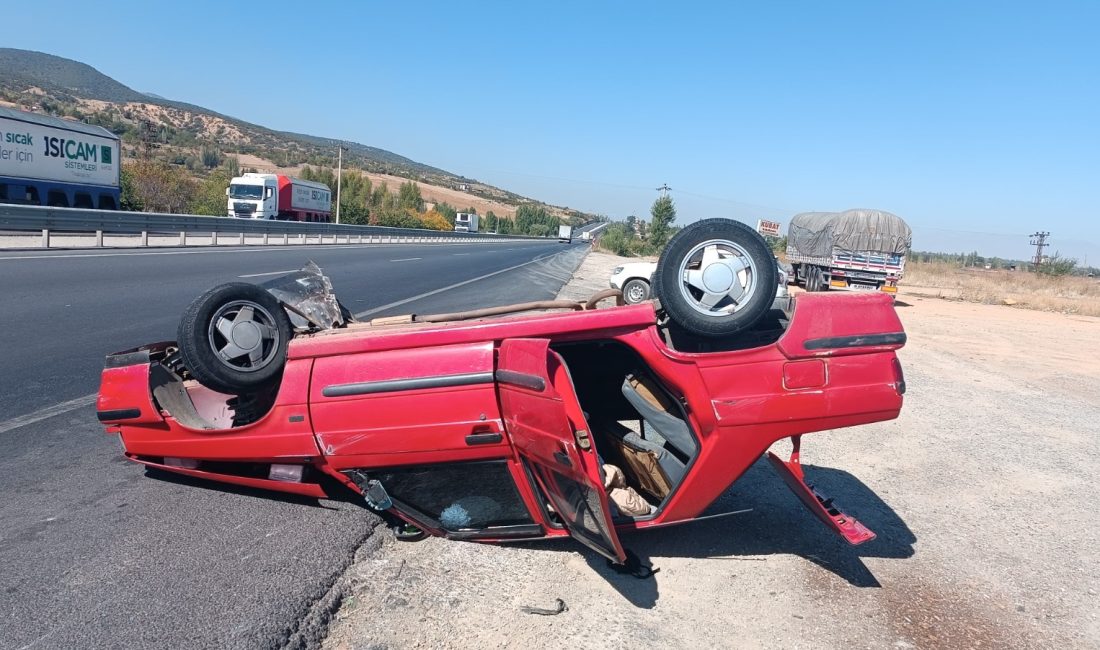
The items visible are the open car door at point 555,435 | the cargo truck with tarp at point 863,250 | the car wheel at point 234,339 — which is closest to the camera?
the open car door at point 555,435

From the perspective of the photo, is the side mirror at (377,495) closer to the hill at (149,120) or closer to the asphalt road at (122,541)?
the asphalt road at (122,541)

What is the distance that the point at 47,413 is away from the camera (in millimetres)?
5262

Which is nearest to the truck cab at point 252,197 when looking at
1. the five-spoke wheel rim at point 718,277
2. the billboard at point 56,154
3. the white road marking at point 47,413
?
the billboard at point 56,154

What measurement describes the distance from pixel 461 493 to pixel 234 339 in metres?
1.51

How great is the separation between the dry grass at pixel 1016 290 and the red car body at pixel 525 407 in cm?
2981

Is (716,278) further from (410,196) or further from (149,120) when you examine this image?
(149,120)

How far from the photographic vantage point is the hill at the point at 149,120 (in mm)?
79312

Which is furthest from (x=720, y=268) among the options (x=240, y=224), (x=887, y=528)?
(x=240, y=224)

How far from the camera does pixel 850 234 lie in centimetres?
2659

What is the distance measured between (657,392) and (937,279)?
4492 centimetres

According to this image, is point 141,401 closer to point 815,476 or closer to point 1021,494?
point 815,476

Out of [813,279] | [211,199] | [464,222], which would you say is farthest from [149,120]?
[813,279]

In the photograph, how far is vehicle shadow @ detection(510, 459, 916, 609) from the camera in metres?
3.80

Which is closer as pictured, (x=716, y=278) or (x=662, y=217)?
(x=716, y=278)
